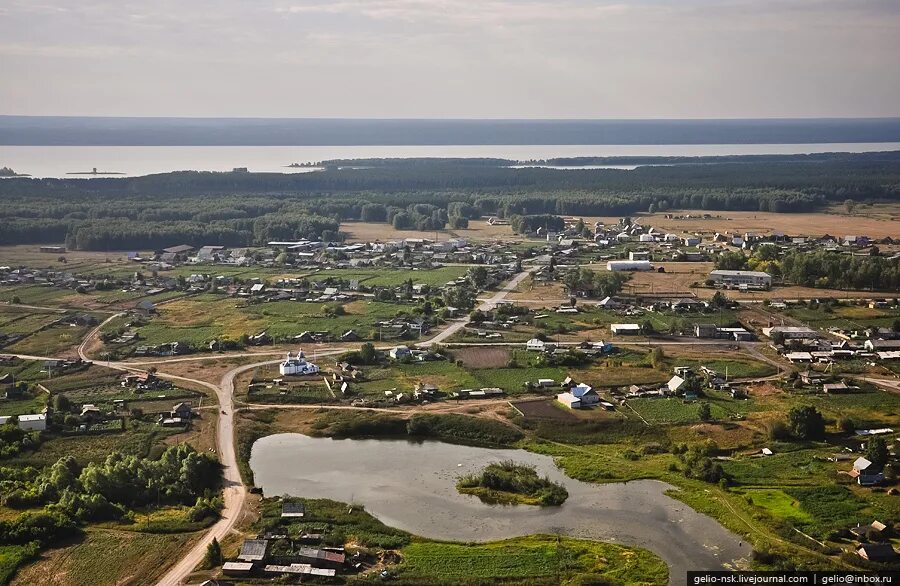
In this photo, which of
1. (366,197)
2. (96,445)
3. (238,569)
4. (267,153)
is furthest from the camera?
(267,153)

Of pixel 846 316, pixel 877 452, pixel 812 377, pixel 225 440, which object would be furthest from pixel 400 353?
pixel 846 316

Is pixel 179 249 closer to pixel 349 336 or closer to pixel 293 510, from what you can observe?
pixel 349 336

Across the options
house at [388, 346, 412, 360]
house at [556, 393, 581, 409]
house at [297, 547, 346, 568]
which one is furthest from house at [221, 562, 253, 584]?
house at [388, 346, 412, 360]

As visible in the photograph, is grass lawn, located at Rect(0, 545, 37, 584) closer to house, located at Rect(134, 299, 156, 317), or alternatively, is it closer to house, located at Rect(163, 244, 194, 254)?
house, located at Rect(134, 299, 156, 317)

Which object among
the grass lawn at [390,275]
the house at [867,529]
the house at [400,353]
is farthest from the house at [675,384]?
the grass lawn at [390,275]

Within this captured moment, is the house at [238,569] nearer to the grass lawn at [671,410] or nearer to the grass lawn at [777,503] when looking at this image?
the grass lawn at [777,503]
